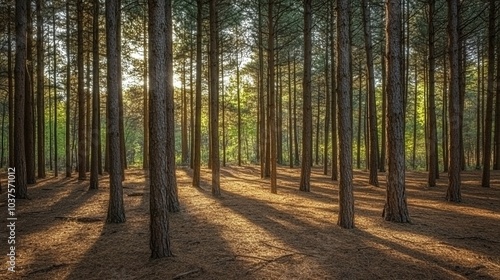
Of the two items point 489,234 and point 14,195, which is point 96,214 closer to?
point 14,195

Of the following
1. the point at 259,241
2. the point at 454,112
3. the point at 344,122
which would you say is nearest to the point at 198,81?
the point at 344,122

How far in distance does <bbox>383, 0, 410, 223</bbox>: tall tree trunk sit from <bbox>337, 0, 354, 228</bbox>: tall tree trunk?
143 cm

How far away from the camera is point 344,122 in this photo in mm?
7371

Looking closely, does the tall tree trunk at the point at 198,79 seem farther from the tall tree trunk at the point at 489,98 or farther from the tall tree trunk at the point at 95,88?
the tall tree trunk at the point at 489,98

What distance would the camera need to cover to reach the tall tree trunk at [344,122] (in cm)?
736

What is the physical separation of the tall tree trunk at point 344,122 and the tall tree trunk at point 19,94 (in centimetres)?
1110

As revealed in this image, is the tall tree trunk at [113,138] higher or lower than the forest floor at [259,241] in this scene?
higher

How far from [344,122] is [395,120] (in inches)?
64.9

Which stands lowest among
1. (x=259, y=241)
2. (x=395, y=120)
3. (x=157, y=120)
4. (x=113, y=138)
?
(x=259, y=241)

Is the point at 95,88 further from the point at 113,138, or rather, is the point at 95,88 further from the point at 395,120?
the point at 395,120

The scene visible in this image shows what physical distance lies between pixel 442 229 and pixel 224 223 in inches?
213

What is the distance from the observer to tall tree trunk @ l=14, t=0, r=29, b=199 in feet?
35.9

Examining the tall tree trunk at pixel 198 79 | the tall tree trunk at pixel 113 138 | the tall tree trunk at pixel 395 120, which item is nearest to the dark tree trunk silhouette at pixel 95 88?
the tall tree trunk at pixel 198 79

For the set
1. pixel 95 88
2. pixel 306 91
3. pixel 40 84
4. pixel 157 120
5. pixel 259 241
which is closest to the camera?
pixel 157 120
